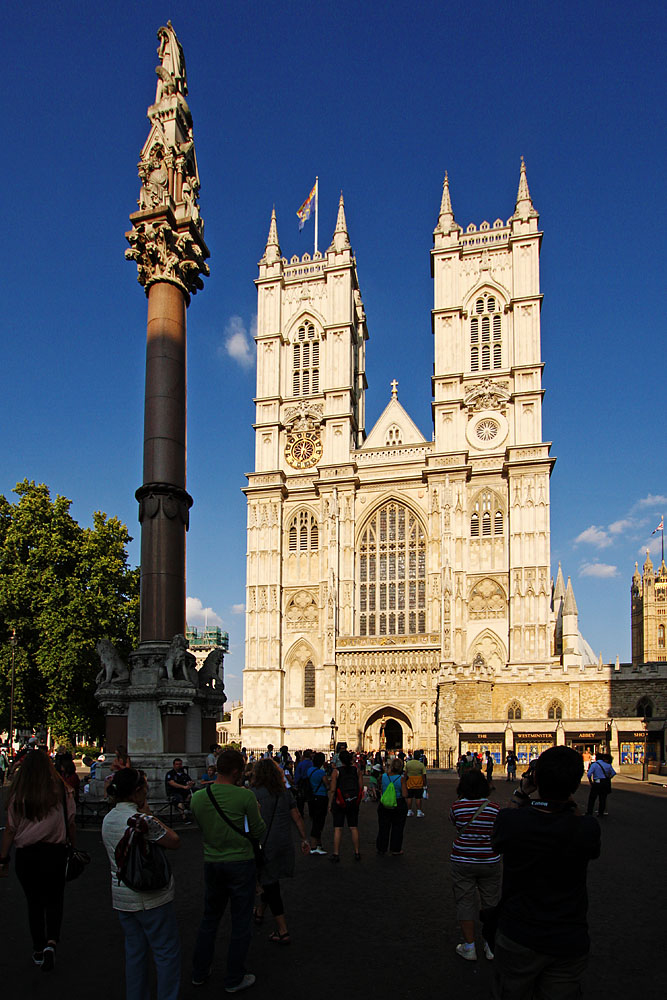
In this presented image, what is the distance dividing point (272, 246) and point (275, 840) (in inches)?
2194

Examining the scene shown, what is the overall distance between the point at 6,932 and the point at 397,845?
635cm

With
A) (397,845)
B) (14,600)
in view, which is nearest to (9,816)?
(397,845)

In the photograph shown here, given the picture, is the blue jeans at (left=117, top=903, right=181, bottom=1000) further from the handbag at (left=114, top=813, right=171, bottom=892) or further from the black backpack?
the black backpack

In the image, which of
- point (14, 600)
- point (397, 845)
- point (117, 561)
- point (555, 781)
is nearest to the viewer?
point (555, 781)

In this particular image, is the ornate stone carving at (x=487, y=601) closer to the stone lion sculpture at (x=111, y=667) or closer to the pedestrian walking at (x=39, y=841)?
the stone lion sculpture at (x=111, y=667)

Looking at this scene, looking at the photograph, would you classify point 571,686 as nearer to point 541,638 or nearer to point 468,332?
point 541,638

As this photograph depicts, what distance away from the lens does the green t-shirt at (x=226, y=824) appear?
606 centimetres

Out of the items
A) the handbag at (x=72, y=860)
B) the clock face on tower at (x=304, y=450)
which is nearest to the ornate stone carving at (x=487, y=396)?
the clock face on tower at (x=304, y=450)

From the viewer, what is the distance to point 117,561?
1328 inches

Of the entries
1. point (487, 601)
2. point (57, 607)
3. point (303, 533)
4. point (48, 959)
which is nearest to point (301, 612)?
point (303, 533)

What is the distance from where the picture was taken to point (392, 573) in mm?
51375

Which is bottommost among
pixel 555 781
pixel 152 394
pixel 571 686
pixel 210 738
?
pixel 571 686

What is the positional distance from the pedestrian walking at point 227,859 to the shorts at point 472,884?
67.6 inches

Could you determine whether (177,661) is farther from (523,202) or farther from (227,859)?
(523,202)
